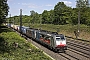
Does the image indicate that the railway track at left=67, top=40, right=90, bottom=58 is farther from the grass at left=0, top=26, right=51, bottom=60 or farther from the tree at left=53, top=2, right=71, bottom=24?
the tree at left=53, top=2, right=71, bottom=24

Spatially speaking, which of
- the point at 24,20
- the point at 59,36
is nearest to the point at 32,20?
the point at 24,20

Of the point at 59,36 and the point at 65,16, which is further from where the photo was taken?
the point at 65,16

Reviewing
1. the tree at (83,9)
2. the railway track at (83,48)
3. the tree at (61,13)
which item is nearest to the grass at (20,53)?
the railway track at (83,48)

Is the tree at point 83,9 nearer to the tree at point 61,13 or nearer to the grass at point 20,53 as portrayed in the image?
the tree at point 61,13

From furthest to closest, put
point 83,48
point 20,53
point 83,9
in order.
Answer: point 83,9, point 83,48, point 20,53

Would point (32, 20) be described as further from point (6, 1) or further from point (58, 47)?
point (58, 47)

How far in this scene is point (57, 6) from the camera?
356ft

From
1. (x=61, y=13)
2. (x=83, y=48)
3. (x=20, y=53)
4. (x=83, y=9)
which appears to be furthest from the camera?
(x=61, y=13)

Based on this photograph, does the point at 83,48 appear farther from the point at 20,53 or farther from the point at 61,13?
the point at 61,13

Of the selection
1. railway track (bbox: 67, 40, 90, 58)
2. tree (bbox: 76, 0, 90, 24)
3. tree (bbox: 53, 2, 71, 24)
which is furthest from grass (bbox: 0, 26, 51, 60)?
tree (bbox: 53, 2, 71, 24)

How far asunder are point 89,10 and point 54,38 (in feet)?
174

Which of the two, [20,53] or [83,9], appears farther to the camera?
[83,9]

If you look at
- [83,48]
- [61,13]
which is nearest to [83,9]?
[61,13]

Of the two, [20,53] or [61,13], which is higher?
[61,13]
